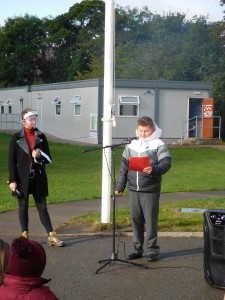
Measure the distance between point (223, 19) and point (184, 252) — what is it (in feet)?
153

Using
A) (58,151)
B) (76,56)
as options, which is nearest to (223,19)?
(76,56)

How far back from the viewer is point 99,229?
9461 mm

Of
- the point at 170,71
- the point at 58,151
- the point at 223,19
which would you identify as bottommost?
the point at 58,151

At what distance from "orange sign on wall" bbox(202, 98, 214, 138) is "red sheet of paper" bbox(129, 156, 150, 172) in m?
27.4

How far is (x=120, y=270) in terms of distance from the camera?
7199 mm

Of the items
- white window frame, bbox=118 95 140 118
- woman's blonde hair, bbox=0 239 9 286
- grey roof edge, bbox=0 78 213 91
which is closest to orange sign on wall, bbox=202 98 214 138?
grey roof edge, bbox=0 78 213 91

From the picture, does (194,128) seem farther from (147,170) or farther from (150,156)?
(147,170)

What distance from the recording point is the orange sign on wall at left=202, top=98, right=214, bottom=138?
34375mm

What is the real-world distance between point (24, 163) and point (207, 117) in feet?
89.7

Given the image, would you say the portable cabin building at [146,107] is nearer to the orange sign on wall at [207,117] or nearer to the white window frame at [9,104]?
the orange sign on wall at [207,117]

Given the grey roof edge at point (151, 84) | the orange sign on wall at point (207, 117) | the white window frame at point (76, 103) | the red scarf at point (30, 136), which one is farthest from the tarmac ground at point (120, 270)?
the white window frame at point (76, 103)

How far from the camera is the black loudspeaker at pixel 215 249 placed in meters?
6.36

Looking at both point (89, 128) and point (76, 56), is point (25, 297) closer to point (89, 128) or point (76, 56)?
point (89, 128)

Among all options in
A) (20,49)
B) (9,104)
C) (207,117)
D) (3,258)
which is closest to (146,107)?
(207,117)
